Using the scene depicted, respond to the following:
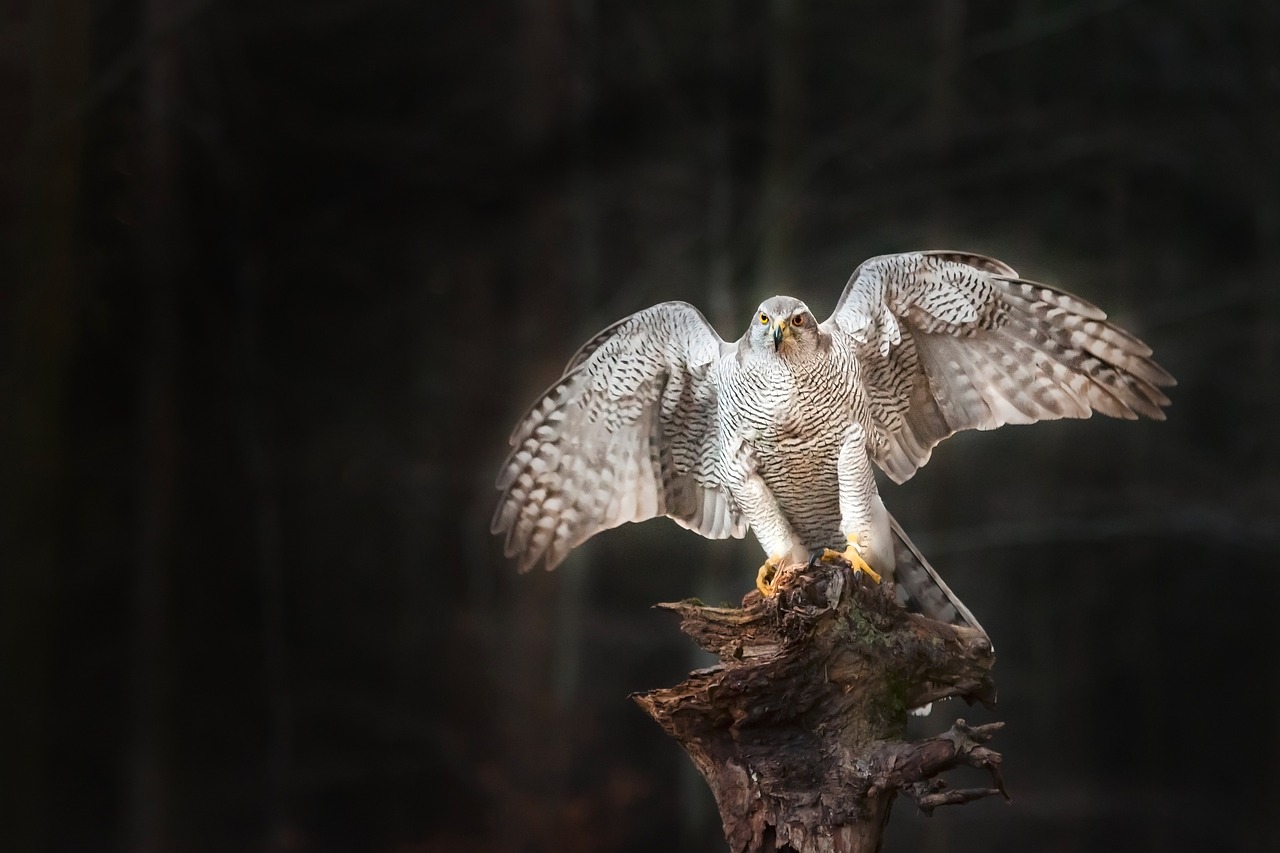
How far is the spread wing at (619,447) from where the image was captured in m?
2.18

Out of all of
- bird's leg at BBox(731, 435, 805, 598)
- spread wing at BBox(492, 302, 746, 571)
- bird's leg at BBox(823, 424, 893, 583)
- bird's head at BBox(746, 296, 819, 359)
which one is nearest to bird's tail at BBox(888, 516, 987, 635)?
bird's leg at BBox(823, 424, 893, 583)

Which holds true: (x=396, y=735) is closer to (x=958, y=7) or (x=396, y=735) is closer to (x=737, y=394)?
(x=737, y=394)

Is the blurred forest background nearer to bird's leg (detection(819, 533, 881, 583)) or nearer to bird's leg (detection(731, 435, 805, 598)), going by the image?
bird's leg (detection(731, 435, 805, 598))

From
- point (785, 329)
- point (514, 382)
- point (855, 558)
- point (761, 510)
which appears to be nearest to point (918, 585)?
point (855, 558)

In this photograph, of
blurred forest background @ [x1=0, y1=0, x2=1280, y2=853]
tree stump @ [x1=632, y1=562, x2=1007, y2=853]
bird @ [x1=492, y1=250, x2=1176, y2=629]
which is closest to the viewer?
tree stump @ [x1=632, y1=562, x2=1007, y2=853]

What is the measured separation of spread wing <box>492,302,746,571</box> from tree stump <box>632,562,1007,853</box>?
455 millimetres

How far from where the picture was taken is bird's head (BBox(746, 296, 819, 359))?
75.7 inches

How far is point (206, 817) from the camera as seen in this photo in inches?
115

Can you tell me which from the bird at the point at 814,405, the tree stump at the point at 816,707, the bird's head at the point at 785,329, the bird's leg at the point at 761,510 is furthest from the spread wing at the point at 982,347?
the tree stump at the point at 816,707

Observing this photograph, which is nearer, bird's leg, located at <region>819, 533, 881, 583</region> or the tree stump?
the tree stump

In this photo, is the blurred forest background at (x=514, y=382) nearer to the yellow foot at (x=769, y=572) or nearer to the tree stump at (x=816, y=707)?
the yellow foot at (x=769, y=572)

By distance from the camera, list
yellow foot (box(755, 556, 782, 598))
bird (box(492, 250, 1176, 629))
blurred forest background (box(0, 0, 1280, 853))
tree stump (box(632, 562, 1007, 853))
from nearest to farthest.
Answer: tree stump (box(632, 562, 1007, 853)), bird (box(492, 250, 1176, 629)), yellow foot (box(755, 556, 782, 598)), blurred forest background (box(0, 0, 1280, 853))

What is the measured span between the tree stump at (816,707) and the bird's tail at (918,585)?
0.81 ft

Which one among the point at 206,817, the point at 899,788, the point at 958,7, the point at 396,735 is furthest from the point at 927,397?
the point at 206,817
